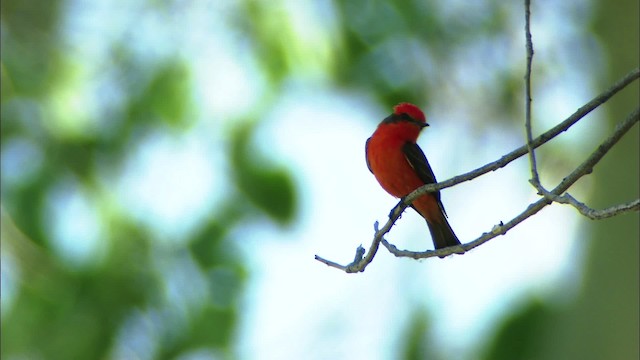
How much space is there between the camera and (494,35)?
342 inches

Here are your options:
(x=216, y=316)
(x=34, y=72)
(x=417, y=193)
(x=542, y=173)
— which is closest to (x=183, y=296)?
(x=216, y=316)

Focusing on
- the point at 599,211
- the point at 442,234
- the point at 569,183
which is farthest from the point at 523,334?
the point at 599,211

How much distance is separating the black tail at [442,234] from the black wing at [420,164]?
10 centimetres

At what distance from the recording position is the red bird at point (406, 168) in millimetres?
5711

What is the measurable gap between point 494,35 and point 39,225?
3.91 m

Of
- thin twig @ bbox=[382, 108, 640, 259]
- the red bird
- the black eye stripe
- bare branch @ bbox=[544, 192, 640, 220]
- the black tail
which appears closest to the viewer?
bare branch @ bbox=[544, 192, 640, 220]

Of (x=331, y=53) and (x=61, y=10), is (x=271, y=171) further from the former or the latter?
(x=61, y=10)

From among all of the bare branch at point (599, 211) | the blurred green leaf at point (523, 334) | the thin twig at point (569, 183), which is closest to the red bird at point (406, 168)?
the blurred green leaf at point (523, 334)

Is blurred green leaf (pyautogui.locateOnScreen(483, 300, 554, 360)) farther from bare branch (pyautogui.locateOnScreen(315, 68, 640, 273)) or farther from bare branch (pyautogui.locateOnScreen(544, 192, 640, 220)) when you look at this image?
bare branch (pyautogui.locateOnScreen(544, 192, 640, 220))

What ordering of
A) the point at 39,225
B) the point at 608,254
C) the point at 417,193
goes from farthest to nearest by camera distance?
the point at 39,225 → the point at 608,254 → the point at 417,193

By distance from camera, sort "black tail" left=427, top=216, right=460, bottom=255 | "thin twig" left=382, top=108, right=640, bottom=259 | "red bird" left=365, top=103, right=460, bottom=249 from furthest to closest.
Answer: "black tail" left=427, top=216, right=460, bottom=255
"red bird" left=365, top=103, right=460, bottom=249
"thin twig" left=382, top=108, right=640, bottom=259

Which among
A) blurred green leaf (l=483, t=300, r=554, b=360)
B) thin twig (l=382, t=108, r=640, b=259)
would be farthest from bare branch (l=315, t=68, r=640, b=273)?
blurred green leaf (l=483, t=300, r=554, b=360)

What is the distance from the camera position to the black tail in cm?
587

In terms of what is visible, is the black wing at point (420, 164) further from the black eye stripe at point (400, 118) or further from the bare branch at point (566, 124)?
the bare branch at point (566, 124)
